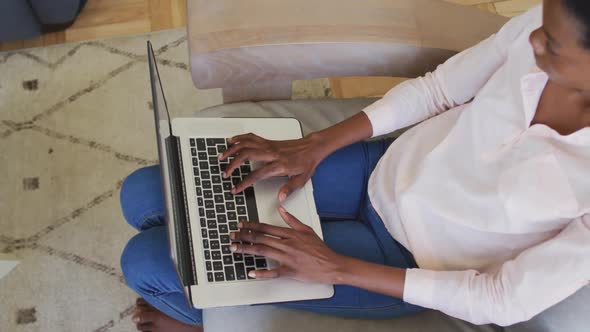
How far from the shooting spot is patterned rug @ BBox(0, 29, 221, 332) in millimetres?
1347

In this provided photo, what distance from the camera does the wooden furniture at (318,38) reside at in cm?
98

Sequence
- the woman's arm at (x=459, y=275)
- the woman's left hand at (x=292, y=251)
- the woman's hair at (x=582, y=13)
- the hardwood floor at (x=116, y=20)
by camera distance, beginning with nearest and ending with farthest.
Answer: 1. the woman's hair at (x=582, y=13)
2. the woman's arm at (x=459, y=275)
3. the woman's left hand at (x=292, y=251)
4. the hardwood floor at (x=116, y=20)

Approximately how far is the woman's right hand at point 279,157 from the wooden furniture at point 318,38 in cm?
14

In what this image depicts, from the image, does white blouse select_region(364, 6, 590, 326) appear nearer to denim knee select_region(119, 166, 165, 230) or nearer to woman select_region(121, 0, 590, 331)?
woman select_region(121, 0, 590, 331)

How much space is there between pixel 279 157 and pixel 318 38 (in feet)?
0.73

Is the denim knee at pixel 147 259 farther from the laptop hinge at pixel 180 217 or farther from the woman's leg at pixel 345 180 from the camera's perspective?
the woman's leg at pixel 345 180

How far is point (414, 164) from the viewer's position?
969 millimetres

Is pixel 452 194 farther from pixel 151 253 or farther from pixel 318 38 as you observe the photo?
pixel 151 253

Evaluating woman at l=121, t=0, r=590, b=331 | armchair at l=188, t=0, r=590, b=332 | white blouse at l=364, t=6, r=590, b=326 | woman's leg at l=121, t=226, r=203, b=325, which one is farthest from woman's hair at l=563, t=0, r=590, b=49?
woman's leg at l=121, t=226, r=203, b=325

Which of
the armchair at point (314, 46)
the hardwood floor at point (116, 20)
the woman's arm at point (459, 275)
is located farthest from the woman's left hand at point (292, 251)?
the hardwood floor at point (116, 20)

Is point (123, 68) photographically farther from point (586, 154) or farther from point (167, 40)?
point (586, 154)

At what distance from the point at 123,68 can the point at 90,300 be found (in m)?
0.68

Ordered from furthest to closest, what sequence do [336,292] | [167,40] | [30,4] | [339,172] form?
[167,40], [30,4], [339,172], [336,292]

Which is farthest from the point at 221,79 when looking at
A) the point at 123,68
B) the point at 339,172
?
the point at 123,68
